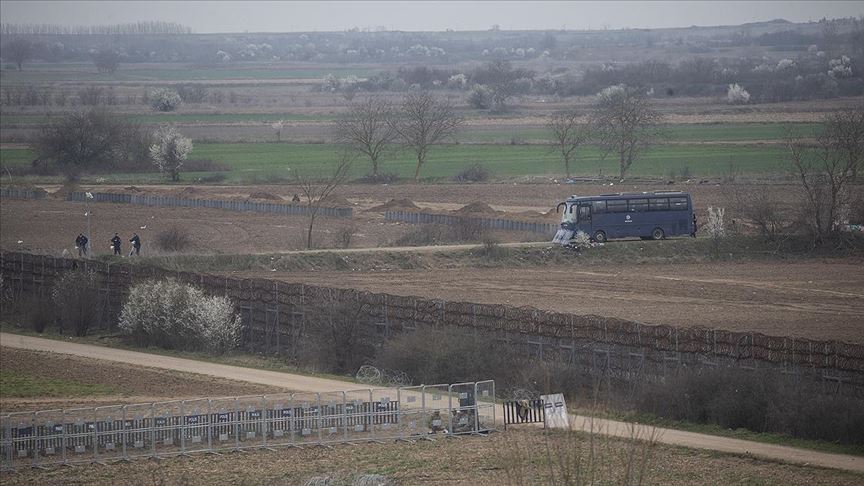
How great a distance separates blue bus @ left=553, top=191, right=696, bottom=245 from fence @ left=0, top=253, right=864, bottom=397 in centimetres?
1968

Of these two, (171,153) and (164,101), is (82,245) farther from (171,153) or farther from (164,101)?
(164,101)

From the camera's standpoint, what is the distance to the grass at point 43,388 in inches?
1380

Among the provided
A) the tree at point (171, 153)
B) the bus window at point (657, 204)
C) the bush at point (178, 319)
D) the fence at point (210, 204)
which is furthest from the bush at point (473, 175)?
the bush at point (178, 319)

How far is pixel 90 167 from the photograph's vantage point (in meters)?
102

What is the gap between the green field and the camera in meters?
89.7

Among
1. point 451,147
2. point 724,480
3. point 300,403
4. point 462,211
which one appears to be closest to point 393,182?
point 462,211

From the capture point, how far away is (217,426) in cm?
2906

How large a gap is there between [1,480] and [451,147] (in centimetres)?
9105

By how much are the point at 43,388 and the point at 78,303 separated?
36.4 ft

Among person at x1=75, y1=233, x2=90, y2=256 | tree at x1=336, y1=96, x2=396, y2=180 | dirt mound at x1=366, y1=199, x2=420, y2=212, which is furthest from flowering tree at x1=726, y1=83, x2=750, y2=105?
person at x1=75, y1=233, x2=90, y2=256

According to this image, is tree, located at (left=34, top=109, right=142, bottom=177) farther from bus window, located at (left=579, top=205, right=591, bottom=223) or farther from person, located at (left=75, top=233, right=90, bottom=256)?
bus window, located at (left=579, top=205, right=591, bottom=223)

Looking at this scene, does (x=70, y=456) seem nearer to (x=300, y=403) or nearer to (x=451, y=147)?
(x=300, y=403)

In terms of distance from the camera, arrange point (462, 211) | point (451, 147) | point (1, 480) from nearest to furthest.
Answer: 1. point (1, 480)
2. point (462, 211)
3. point (451, 147)

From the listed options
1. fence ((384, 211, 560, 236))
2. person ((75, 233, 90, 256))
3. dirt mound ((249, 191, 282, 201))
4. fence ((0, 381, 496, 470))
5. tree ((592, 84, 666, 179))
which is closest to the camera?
fence ((0, 381, 496, 470))
